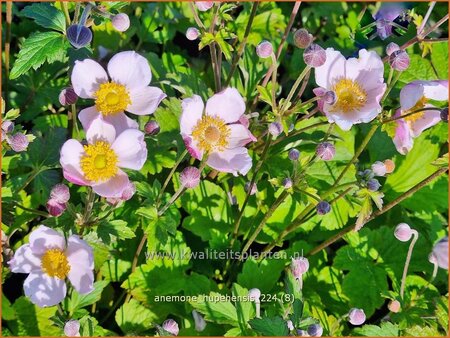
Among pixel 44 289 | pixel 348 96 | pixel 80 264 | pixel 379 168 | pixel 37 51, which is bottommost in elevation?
pixel 44 289

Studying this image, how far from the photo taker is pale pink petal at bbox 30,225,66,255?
1.76 m

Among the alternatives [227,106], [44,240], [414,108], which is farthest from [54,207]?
[414,108]

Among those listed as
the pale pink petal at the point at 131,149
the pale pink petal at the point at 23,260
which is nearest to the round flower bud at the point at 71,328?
the pale pink petal at the point at 23,260

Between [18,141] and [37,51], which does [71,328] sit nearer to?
[18,141]

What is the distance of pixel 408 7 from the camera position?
2426 mm

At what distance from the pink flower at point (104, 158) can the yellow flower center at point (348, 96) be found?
668 mm

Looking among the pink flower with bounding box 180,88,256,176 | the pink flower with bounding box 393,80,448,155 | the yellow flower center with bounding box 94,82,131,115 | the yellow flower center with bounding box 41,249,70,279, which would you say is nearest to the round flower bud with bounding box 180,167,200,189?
the pink flower with bounding box 180,88,256,176

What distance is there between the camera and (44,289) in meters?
1.83

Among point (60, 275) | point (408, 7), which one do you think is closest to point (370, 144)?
point (408, 7)

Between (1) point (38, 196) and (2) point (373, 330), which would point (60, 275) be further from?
(2) point (373, 330)

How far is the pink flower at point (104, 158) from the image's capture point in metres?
1.71

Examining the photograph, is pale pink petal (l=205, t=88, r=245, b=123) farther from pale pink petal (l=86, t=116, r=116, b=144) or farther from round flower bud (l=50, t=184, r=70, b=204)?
round flower bud (l=50, t=184, r=70, b=204)

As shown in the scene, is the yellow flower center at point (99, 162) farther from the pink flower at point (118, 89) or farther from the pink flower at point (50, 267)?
the pink flower at point (50, 267)

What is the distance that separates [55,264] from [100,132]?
44 centimetres
